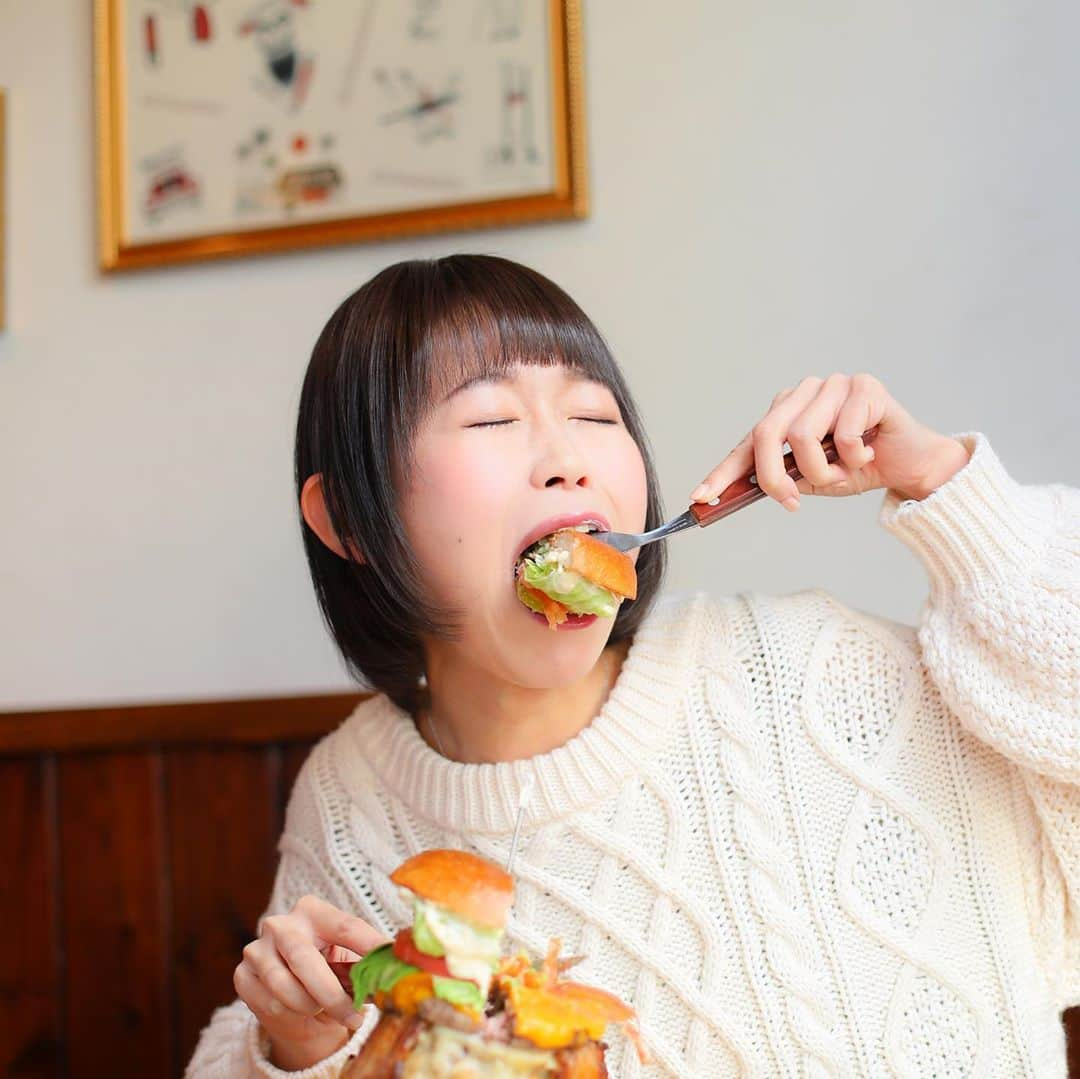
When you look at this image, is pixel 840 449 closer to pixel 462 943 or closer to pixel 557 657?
pixel 557 657

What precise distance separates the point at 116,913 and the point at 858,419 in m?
1.31

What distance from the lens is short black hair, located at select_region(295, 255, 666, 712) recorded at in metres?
1.11

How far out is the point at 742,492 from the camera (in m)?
1.08

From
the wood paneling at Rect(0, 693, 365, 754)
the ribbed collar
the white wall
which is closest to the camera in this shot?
the ribbed collar

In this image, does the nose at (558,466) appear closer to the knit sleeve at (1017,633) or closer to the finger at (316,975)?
the knit sleeve at (1017,633)

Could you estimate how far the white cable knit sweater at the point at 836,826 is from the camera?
3.51 ft

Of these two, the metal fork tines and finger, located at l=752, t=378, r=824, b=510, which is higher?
finger, located at l=752, t=378, r=824, b=510

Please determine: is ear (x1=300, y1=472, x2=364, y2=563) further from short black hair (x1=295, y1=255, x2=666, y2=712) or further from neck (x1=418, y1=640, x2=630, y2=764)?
neck (x1=418, y1=640, x2=630, y2=764)

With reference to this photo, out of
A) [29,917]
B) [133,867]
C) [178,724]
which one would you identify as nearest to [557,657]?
[178,724]

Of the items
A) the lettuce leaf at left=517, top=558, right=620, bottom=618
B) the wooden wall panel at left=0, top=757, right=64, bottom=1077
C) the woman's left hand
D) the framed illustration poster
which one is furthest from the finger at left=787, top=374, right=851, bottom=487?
the wooden wall panel at left=0, top=757, right=64, bottom=1077

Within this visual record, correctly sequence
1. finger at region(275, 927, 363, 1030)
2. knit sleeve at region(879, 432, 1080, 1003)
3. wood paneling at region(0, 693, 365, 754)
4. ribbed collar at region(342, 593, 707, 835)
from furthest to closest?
wood paneling at region(0, 693, 365, 754)
ribbed collar at region(342, 593, 707, 835)
knit sleeve at region(879, 432, 1080, 1003)
finger at region(275, 927, 363, 1030)

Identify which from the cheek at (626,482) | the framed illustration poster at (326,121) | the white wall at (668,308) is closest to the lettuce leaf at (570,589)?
the cheek at (626,482)

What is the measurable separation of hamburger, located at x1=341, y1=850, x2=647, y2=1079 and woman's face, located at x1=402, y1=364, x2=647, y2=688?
0.37m

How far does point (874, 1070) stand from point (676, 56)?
1.28 m
